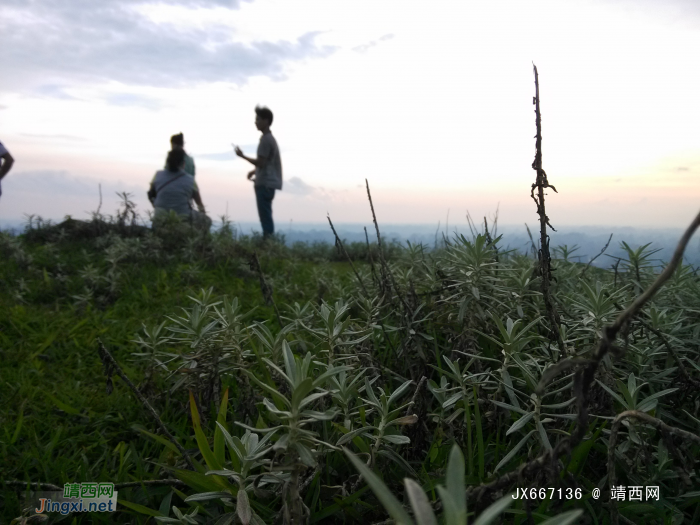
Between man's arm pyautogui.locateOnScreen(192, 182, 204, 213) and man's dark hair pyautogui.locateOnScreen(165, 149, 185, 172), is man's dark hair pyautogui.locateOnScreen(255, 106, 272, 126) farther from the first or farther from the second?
man's arm pyautogui.locateOnScreen(192, 182, 204, 213)

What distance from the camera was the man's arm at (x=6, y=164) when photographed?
22.0 ft

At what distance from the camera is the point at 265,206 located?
8.81m

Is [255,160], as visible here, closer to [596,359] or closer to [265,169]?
[265,169]

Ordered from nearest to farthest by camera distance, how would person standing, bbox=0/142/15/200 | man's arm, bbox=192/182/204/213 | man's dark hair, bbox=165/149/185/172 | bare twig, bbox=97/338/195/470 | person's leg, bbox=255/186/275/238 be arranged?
bare twig, bbox=97/338/195/470 < person standing, bbox=0/142/15/200 < man's dark hair, bbox=165/149/185/172 < man's arm, bbox=192/182/204/213 < person's leg, bbox=255/186/275/238

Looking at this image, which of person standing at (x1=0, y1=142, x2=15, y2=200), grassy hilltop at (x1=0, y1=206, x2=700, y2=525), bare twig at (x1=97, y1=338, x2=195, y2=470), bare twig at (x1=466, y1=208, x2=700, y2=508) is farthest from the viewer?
person standing at (x1=0, y1=142, x2=15, y2=200)

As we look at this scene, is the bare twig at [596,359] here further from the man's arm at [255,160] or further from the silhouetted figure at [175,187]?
the man's arm at [255,160]

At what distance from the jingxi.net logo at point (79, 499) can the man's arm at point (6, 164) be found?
269 inches

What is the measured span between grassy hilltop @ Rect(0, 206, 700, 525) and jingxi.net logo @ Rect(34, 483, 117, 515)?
0.04 m

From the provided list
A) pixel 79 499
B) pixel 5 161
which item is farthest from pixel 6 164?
pixel 79 499

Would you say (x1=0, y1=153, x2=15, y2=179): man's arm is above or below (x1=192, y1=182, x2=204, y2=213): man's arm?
above

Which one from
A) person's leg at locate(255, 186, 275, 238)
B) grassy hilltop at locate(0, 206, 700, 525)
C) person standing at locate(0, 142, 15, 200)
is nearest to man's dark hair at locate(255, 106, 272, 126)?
person's leg at locate(255, 186, 275, 238)

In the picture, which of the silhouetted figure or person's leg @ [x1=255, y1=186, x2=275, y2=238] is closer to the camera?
the silhouetted figure

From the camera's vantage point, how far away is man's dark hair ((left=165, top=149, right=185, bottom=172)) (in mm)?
7809

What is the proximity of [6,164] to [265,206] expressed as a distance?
13.2ft
